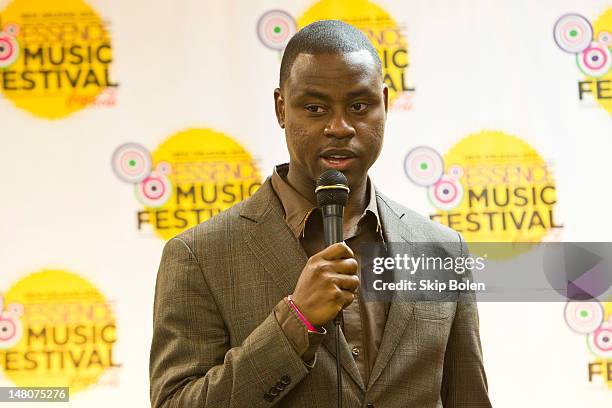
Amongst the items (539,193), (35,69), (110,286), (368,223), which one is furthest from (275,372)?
(35,69)

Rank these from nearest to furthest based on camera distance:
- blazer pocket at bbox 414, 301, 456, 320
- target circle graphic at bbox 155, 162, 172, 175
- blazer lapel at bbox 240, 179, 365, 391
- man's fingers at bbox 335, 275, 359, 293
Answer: man's fingers at bbox 335, 275, 359, 293, blazer lapel at bbox 240, 179, 365, 391, blazer pocket at bbox 414, 301, 456, 320, target circle graphic at bbox 155, 162, 172, 175

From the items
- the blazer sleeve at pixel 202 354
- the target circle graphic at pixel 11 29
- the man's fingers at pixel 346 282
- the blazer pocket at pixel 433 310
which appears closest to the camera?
the man's fingers at pixel 346 282

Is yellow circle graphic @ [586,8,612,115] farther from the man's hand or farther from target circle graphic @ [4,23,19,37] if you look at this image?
target circle graphic @ [4,23,19,37]

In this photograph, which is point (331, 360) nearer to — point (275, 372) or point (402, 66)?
point (275, 372)

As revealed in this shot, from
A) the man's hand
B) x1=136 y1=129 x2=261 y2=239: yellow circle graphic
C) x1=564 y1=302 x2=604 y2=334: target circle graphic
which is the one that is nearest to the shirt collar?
the man's hand

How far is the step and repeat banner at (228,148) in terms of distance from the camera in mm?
2975

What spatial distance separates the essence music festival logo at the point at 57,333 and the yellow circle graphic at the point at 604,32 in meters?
1.83

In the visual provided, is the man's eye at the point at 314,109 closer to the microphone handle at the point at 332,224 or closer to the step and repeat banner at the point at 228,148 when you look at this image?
the microphone handle at the point at 332,224

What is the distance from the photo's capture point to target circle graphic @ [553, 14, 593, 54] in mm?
3145

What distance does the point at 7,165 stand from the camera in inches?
121

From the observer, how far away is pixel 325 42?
1.93 metres

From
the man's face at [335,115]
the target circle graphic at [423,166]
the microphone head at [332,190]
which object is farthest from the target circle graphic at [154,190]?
the microphone head at [332,190]

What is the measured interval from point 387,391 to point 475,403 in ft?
0.92

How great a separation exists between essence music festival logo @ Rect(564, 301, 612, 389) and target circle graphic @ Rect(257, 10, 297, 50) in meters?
1.33
